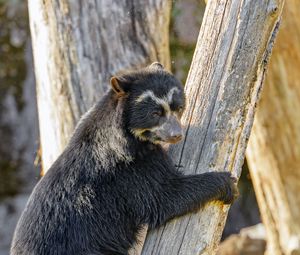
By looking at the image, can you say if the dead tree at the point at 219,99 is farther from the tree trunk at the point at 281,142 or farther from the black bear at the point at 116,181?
the tree trunk at the point at 281,142

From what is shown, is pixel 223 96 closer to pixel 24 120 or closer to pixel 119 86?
pixel 119 86

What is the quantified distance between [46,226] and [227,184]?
1237 mm

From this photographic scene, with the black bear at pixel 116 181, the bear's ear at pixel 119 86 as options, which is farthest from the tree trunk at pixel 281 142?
the bear's ear at pixel 119 86

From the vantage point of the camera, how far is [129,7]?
7648 mm

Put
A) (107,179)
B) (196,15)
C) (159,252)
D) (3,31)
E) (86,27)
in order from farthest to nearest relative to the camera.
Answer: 1. (3,31)
2. (196,15)
3. (86,27)
4. (107,179)
5. (159,252)

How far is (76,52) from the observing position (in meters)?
7.47

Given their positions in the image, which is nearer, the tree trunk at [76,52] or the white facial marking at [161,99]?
the white facial marking at [161,99]

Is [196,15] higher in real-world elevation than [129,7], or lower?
lower

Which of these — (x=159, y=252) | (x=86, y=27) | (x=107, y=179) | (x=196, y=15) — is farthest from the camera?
(x=196, y=15)

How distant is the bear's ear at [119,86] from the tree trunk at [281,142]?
11.7 ft

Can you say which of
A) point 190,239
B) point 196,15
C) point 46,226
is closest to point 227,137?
point 190,239

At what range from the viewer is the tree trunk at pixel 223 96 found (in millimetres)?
4938

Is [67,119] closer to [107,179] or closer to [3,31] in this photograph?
[107,179]

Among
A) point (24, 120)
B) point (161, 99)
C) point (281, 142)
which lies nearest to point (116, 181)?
point (161, 99)
